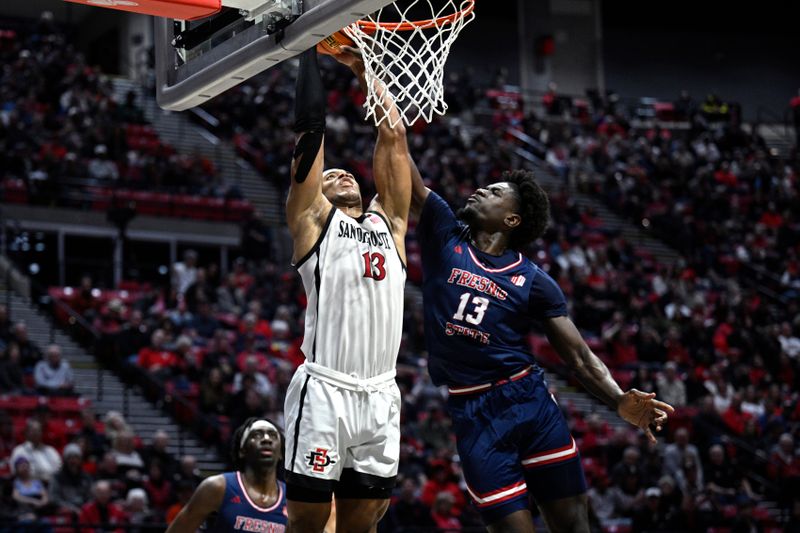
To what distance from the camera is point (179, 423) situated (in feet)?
44.1

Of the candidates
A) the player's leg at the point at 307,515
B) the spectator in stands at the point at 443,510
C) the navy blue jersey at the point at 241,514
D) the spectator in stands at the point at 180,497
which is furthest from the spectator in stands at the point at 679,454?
the player's leg at the point at 307,515

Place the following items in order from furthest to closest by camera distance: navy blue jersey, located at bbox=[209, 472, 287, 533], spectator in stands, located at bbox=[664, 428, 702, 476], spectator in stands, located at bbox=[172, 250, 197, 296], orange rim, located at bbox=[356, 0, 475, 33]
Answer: spectator in stands, located at bbox=[172, 250, 197, 296], spectator in stands, located at bbox=[664, 428, 702, 476], navy blue jersey, located at bbox=[209, 472, 287, 533], orange rim, located at bbox=[356, 0, 475, 33]

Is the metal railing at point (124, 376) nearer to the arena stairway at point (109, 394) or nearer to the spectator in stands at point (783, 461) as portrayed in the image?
the arena stairway at point (109, 394)

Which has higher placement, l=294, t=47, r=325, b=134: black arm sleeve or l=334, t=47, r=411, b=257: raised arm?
l=294, t=47, r=325, b=134: black arm sleeve

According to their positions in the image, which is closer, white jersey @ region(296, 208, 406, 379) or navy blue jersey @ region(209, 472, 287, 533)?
white jersey @ region(296, 208, 406, 379)

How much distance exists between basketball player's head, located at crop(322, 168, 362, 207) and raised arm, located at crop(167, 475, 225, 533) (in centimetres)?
195

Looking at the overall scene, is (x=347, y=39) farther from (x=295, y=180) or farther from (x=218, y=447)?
(x=218, y=447)

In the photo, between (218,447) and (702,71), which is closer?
(218,447)

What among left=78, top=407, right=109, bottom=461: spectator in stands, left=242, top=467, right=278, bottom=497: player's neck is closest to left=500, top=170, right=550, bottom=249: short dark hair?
left=242, top=467, right=278, bottom=497: player's neck

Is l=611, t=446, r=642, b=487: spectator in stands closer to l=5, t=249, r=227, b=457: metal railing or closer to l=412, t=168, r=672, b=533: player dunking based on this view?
l=5, t=249, r=227, b=457: metal railing

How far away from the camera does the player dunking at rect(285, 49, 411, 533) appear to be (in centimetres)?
493

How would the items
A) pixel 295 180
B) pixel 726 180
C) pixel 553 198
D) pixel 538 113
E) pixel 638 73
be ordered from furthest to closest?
pixel 638 73 < pixel 538 113 < pixel 726 180 < pixel 553 198 < pixel 295 180

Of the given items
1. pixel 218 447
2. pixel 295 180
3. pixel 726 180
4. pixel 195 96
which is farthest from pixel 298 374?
pixel 726 180

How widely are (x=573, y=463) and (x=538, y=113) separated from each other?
2254cm
